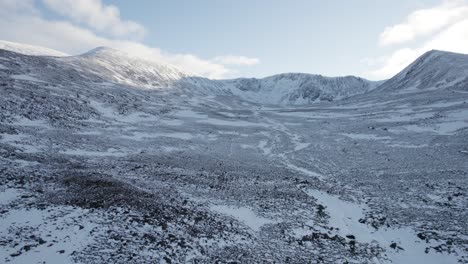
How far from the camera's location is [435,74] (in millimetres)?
118938

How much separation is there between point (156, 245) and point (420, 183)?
84.1 feet

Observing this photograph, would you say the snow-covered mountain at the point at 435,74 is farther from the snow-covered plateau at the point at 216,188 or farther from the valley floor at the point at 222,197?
the valley floor at the point at 222,197

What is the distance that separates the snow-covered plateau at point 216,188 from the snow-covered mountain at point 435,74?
154ft

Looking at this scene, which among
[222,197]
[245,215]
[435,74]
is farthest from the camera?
[435,74]

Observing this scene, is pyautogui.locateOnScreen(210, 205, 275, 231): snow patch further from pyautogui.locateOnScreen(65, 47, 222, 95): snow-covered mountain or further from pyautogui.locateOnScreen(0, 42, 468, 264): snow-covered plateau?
pyautogui.locateOnScreen(65, 47, 222, 95): snow-covered mountain

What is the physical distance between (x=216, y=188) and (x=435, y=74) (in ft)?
395

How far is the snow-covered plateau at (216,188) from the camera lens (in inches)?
691

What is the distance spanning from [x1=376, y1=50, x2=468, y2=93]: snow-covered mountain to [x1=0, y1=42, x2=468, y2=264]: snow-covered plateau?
1847 inches

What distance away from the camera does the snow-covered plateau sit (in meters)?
17.6

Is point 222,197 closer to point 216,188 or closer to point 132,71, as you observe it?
point 216,188

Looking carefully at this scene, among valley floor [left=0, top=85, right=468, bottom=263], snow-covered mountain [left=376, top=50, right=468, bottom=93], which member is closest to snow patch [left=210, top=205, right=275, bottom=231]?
valley floor [left=0, top=85, right=468, bottom=263]

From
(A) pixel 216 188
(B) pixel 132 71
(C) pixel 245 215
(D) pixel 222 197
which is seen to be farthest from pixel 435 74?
(C) pixel 245 215

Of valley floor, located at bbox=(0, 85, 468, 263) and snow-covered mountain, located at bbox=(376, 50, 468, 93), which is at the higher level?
snow-covered mountain, located at bbox=(376, 50, 468, 93)

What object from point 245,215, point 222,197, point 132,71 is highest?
point 132,71
